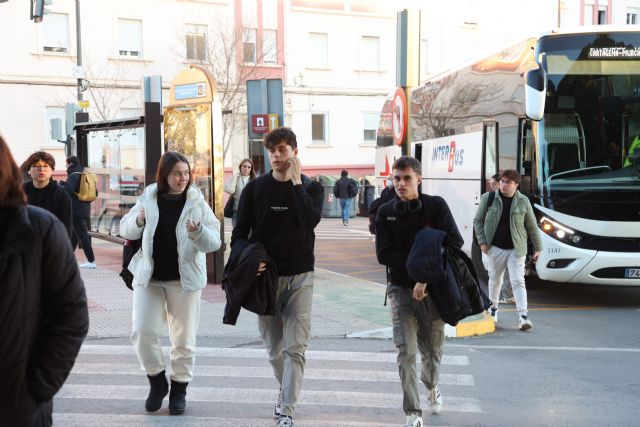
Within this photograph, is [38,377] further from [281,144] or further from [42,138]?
[42,138]

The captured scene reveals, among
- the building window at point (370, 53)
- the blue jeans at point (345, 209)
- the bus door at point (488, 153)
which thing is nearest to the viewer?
the bus door at point (488, 153)

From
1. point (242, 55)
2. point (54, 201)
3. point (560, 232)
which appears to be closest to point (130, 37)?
point (242, 55)

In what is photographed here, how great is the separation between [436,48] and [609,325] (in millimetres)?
30308

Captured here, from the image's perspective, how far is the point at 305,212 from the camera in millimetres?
5109

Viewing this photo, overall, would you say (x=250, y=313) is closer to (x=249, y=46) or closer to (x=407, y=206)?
(x=407, y=206)

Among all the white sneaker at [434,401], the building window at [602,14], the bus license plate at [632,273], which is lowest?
the white sneaker at [434,401]

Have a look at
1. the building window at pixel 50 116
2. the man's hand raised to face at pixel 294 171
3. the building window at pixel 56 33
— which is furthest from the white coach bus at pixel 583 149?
the building window at pixel 56 33

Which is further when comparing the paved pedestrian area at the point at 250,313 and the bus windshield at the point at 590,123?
the bus windshield at the point at 590,123

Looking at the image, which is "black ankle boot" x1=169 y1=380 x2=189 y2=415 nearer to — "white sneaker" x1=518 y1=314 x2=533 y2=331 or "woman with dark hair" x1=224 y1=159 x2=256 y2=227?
"white sneaker" x1=518 y1=314 x2=533 y2=331

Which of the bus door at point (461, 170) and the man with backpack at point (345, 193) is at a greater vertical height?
the bus door at point (461, 170)

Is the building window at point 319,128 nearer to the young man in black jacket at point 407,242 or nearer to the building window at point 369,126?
the building window at point 369,126

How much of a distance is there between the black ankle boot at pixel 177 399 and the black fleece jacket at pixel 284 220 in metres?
1.09

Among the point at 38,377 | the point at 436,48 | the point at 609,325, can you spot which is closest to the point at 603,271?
the point at 609,325

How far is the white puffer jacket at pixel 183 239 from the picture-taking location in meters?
5.38
